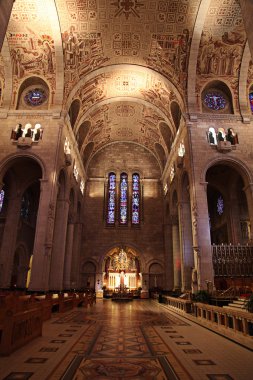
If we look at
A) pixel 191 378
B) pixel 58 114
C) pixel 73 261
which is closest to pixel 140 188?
pixel 73 261

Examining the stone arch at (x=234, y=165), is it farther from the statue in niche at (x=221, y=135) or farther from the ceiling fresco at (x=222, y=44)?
the ceiling fresco at (x=222, y=44)

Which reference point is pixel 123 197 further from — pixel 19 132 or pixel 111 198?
pixel 19 132

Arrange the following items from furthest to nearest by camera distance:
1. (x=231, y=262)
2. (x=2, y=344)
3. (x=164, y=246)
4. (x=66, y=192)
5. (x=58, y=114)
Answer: (x=164, y=246)
(x=66, y=192)
(x=58, y=114)
(x=231, y=262)
(x=2, y=344)

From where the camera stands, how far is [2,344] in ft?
14.0

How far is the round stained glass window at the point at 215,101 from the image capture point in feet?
54.5

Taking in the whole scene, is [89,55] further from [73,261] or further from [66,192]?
[73,261]

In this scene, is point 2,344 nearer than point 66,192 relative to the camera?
Yes

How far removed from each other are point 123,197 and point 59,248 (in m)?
11.5

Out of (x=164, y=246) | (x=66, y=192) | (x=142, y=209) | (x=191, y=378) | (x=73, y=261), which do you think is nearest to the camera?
(x=191, y=378)

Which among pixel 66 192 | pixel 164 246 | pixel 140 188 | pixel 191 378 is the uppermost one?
pixel 140 188

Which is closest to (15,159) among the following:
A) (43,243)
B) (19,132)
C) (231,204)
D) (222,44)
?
(19,132)

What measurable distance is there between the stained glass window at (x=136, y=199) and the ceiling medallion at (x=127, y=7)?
15238 mm

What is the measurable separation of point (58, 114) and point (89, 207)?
A: 11958 mm

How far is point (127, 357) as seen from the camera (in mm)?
4199
